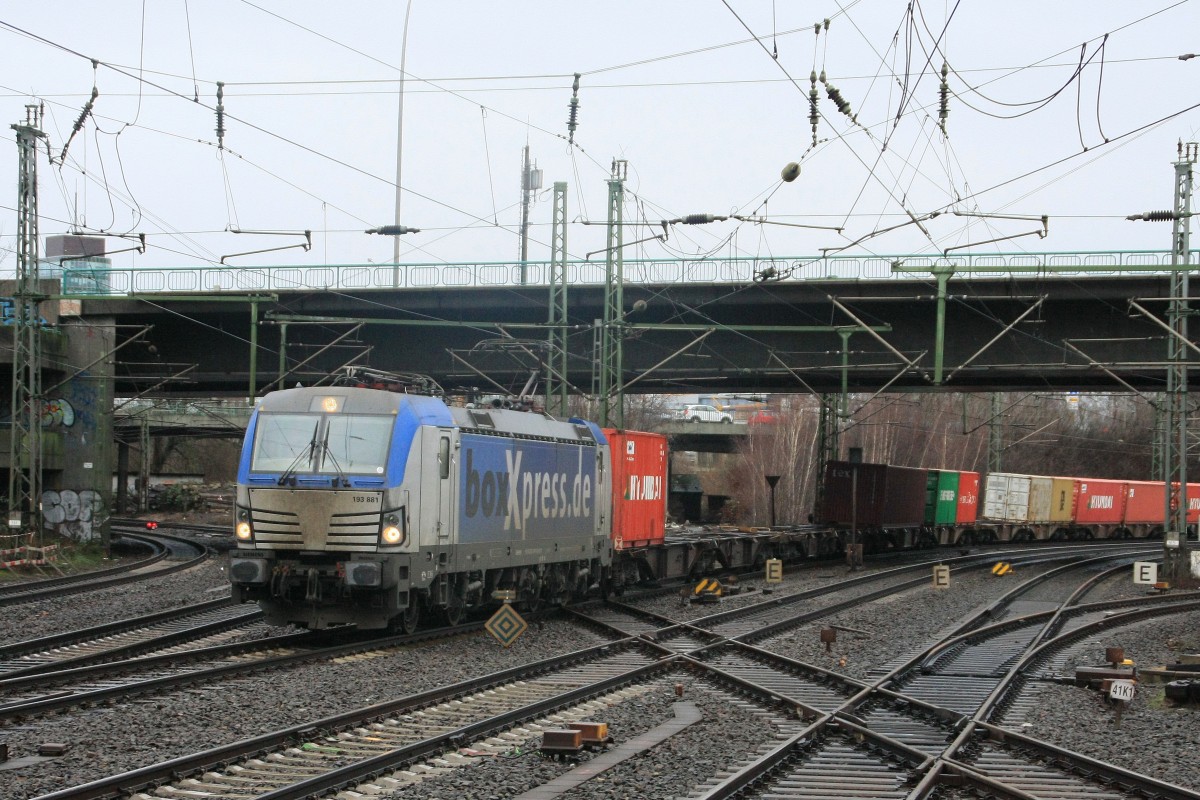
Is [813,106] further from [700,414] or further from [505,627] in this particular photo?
[700,414]

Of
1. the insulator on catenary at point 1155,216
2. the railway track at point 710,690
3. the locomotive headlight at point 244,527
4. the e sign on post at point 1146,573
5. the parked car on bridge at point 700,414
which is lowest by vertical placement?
the e sign on post at point 1146,573

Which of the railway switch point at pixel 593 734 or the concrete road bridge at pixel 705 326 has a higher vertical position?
the concrete road bridge at pixel 705 326

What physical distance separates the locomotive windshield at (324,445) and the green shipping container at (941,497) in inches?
1320

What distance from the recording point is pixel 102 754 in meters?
8.94

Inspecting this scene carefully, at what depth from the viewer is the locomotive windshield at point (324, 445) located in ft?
49.2

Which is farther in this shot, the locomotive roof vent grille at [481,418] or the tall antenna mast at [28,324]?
the tall antenna mast at [28,324]

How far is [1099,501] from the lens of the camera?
59125mm

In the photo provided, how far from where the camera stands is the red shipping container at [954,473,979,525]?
50037 millimetres

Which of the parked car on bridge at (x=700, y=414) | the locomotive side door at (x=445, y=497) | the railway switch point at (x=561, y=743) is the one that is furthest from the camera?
the parked car on bridge at (x=700, y=414)

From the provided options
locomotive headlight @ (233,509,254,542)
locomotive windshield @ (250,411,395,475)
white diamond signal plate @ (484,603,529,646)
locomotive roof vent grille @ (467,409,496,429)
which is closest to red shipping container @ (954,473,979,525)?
locomotive roof vent grille @ (467,409,496,429)

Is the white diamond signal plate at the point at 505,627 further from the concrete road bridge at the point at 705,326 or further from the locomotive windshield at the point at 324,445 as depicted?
the concrete road bridge at the point at 705,326

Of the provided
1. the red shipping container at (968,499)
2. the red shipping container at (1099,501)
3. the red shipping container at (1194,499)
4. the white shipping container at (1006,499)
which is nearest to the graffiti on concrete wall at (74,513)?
the red shipping container at (968,499)

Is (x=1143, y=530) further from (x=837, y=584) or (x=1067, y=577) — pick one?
(x=837, y=584)

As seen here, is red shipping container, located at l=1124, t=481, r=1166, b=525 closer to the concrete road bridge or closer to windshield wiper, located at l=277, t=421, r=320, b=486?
the concrete road bridge
